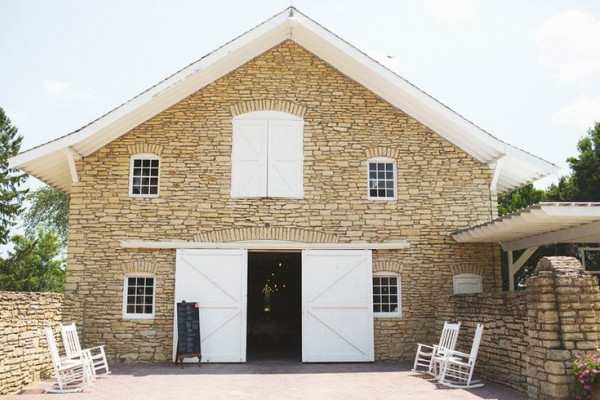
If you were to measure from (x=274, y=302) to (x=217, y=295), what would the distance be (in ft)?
35.4

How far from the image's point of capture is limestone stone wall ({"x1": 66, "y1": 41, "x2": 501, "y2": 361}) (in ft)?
39.5

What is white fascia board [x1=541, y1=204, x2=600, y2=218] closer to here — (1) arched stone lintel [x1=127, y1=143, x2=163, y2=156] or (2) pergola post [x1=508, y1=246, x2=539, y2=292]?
A: (2) pergola post [x1=508, y1=246, x2=539, y2=292]

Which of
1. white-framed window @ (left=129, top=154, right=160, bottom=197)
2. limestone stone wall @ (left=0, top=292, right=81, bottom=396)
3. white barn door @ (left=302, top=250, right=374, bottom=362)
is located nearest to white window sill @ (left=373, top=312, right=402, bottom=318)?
white barn door @ (left=302, top=250, right=374, bottom=362)

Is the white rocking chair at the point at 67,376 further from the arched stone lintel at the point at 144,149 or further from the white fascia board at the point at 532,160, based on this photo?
the white fascia board at the point at 532,160

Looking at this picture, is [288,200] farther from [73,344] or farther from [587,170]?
[587,170]

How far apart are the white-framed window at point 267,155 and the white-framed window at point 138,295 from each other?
269cm

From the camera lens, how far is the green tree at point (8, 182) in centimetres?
2791

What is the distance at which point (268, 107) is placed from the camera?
12.8 m

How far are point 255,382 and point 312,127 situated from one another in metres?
5.98

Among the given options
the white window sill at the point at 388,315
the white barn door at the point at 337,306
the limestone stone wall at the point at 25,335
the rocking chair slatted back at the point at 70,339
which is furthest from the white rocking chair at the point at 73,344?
the white window sill at the point at 388,315

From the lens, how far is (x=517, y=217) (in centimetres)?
966

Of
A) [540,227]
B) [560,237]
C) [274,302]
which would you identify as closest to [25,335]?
[540,227]

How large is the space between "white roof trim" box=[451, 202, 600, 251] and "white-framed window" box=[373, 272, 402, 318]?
1.74 metres

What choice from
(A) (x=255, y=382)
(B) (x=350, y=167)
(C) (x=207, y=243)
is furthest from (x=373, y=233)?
(A) (x=255, y=382)
